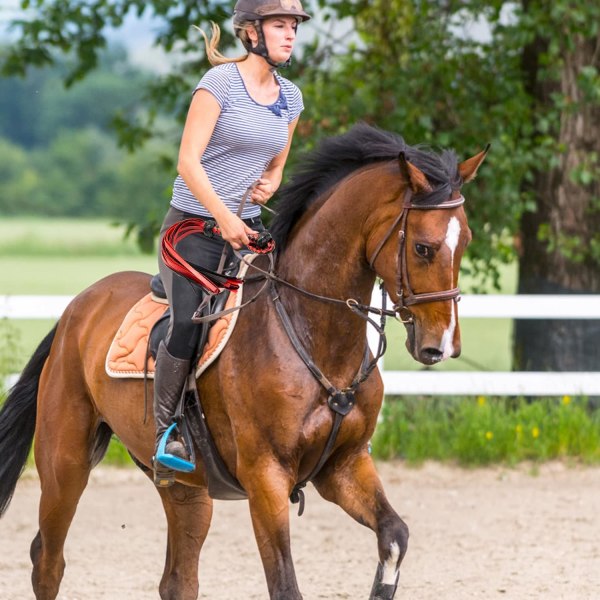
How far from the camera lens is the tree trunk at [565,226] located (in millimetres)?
9875

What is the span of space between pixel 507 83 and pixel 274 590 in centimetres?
677

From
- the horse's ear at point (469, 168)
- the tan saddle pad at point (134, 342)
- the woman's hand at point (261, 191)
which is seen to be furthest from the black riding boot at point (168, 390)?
the horse's ear at point (469, 168)

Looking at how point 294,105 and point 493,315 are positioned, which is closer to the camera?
point 294,105

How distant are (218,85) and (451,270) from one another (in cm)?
115

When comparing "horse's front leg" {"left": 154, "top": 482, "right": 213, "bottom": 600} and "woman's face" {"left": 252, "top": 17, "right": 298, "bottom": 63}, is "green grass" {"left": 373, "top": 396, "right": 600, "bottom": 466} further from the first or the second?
"woman's face" {"left": 252, "top": 17, "right": 298, "bottom": 63}

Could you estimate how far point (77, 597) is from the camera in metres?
5.97

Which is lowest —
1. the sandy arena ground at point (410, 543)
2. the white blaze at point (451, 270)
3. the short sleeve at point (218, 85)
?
the sandy arena ground at point (410, 543)

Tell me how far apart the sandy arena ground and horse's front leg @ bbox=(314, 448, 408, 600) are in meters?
1.64

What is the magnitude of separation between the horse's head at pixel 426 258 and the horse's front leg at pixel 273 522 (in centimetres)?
71

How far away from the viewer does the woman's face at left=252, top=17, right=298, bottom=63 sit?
4324 millimetres

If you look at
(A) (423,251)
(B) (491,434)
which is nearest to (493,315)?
(B) (491,434)

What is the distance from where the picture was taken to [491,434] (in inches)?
343

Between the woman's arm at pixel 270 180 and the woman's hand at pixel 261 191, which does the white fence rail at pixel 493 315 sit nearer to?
the woman's arm at pixel 270 180

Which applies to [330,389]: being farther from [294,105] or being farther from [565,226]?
[565,226]
